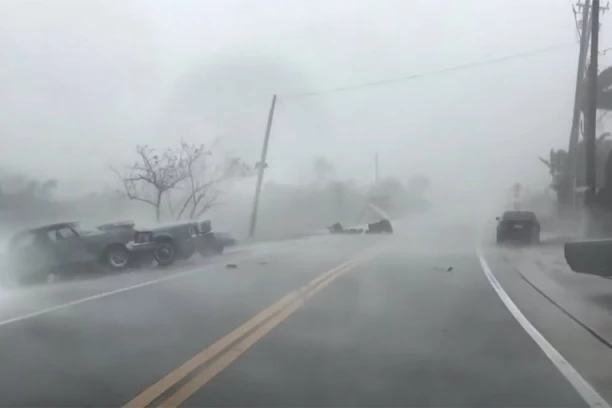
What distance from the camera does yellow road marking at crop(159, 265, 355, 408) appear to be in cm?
594

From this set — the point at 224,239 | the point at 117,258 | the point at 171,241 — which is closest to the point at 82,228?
the point at 117,258

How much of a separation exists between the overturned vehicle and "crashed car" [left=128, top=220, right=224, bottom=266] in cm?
1760

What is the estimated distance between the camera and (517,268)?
18.5m

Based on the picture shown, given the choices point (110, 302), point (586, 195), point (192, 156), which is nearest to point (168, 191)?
point (192, 156)

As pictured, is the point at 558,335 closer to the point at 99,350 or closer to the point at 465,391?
the point at 465,391

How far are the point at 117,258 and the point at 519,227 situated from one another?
1542cm

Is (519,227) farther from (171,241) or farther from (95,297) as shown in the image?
(95,297)

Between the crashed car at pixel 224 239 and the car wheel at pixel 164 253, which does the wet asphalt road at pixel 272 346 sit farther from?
the crashed car at pixel 224 239

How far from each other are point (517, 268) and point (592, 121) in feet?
27.9

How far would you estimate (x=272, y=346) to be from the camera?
318 inches

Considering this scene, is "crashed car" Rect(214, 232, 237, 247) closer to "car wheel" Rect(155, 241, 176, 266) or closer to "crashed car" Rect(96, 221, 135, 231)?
"car wheel" Rect(155, 241, 176, 266)

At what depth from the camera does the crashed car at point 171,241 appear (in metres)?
19.4

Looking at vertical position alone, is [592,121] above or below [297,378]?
above

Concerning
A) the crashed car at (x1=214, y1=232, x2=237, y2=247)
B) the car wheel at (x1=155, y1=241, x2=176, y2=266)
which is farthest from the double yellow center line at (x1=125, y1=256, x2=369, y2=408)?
the crashed car at (x1=214, y1=232, x2=237, y2=247)
